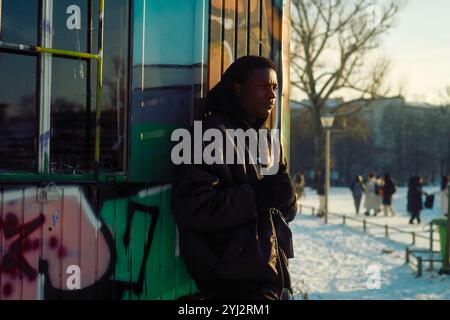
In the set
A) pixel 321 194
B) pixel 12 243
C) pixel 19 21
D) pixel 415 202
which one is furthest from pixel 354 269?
pixel 321 194

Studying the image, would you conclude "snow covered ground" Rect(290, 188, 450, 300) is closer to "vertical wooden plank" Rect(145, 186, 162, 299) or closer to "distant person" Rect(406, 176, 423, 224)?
"distant person" Rect(406, 176, 423, 224)

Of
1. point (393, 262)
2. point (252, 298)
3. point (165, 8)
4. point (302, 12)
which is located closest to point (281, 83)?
point (165, 8)

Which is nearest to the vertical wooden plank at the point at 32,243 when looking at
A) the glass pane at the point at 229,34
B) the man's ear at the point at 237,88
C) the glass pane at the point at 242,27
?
the man's ear at the point at 237,88

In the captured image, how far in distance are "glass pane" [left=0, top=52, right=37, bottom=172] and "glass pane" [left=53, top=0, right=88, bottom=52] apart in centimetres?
20

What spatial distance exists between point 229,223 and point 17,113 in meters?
1.25

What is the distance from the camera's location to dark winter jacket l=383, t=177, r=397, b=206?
58.6 ft

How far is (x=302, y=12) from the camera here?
24.0 m

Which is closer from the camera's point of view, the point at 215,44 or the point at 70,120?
the point at 70,120

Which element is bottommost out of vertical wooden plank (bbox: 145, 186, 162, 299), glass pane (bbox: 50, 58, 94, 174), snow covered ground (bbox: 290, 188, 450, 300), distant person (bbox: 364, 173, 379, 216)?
snow covered ground (bbox: 290, 188, 450, 300)

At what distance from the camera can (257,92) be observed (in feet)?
9.66

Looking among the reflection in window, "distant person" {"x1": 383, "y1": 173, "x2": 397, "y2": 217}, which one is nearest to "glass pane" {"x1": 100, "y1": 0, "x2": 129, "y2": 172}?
the reflection in window

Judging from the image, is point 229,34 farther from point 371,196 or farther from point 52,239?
point 371,196
